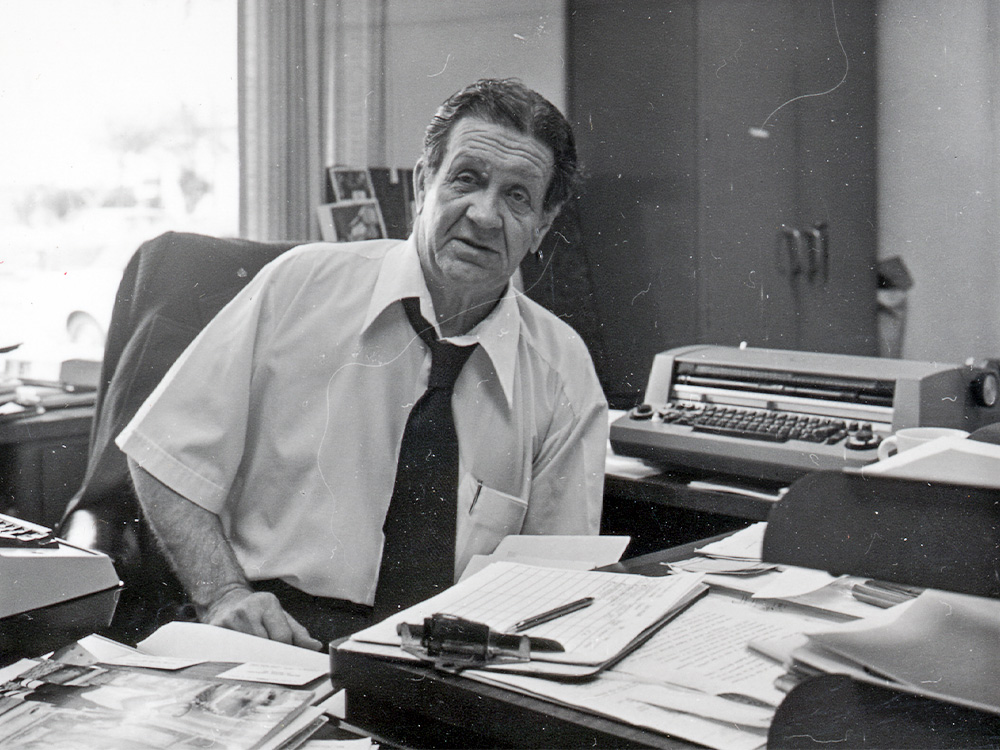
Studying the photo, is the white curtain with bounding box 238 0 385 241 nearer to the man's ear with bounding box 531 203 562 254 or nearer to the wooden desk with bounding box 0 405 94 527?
the man's ear with bounding box 531 203 562 254

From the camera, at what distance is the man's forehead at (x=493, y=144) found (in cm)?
126

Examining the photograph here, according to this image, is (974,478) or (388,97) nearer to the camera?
(974,478)

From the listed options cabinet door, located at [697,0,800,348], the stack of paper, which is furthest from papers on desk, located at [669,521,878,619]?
cabinet door, located at [697,0,800,348]

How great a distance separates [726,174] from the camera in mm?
1818

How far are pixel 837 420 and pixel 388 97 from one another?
0.93 metres

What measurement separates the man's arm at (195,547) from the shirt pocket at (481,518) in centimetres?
24

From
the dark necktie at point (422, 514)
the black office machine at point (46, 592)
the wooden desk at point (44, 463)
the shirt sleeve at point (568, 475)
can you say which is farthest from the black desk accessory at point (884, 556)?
the wooden desk at point (44, 463)

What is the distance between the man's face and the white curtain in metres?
0.25

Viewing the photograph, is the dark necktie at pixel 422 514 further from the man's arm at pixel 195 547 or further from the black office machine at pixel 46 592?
the black office machine at pixel 46 592

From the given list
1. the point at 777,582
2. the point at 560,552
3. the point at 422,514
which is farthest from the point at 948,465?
the point at 422,514

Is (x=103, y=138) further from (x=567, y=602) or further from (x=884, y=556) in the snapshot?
(x=884, y=556)

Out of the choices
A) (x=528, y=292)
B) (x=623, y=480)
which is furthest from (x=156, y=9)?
(x=623, y=480)

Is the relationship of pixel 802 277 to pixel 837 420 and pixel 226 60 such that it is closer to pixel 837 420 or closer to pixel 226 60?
pixel 837 420

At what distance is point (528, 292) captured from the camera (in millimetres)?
1827
